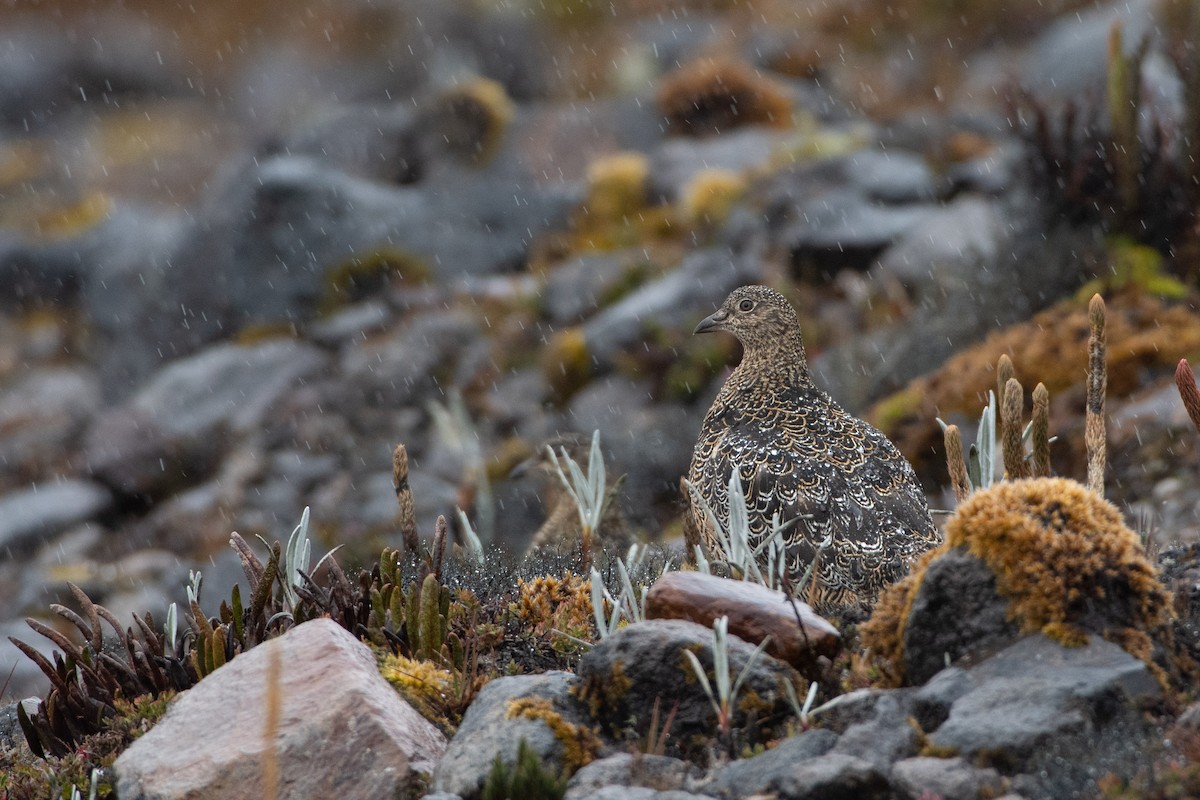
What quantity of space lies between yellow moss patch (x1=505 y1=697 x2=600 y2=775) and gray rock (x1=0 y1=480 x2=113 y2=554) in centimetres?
1034

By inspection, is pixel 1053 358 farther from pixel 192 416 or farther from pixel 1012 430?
pixel 192 416

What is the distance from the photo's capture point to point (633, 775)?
367 cm

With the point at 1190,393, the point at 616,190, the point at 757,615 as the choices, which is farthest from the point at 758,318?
the point at 616,190

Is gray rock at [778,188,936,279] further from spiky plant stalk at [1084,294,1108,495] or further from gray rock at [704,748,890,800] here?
gray rock at [704,748,890,800]

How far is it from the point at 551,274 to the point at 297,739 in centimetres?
1026

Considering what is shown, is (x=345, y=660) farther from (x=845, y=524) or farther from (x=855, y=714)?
(x=845, y=524)

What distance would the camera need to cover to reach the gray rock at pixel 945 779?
330 centimetres

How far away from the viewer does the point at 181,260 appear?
1552 cm

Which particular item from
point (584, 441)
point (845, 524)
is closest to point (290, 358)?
point (584, 441)

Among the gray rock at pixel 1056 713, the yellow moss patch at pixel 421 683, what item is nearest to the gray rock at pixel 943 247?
the yellow moss patch at pixel 421 683

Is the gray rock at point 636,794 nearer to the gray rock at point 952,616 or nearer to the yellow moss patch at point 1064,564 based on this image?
the gray rock at point 952,616

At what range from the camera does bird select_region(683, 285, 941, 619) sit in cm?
538

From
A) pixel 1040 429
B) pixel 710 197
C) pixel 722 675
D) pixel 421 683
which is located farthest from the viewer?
pixel 710 197

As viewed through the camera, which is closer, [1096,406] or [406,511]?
[1096,406]
